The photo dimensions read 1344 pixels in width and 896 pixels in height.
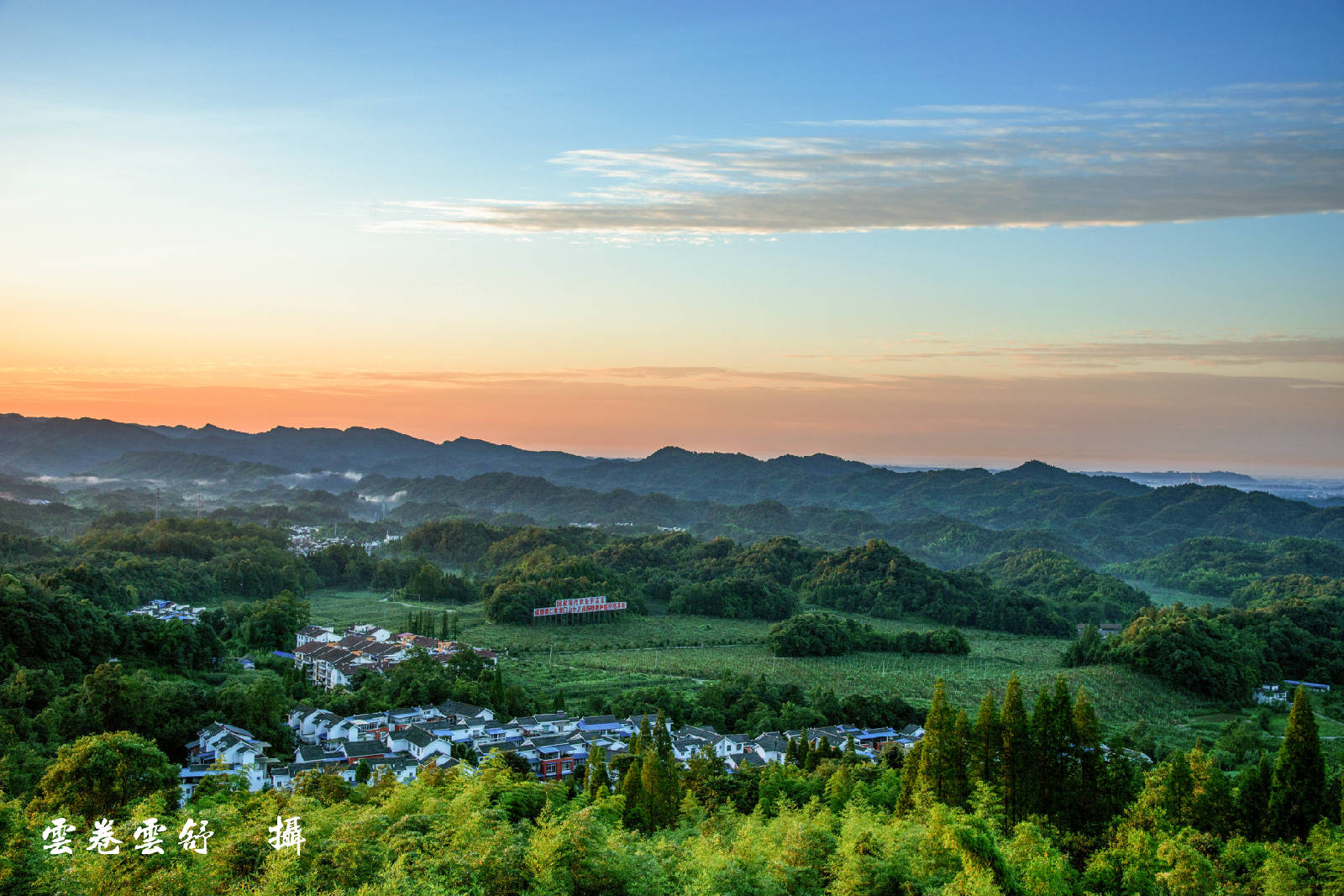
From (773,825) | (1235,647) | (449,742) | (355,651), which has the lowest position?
(355,651)

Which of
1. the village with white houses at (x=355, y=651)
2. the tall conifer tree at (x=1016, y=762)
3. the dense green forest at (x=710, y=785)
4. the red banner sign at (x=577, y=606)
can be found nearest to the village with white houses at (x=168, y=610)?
the dense green forest at (x=710, y=785)

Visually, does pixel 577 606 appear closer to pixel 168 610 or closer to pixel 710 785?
pixel 168 610

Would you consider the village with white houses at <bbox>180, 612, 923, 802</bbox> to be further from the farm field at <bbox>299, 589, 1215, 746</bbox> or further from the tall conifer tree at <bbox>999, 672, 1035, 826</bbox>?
the tall conifer tree at <bbox>999, 672, 1035, 826</bbox>

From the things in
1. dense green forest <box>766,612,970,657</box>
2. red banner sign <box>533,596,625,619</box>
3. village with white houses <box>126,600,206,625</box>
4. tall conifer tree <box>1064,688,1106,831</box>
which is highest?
tall conifer tree <box>1064,688,1106,831</box>

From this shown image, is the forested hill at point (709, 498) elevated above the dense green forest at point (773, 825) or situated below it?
below

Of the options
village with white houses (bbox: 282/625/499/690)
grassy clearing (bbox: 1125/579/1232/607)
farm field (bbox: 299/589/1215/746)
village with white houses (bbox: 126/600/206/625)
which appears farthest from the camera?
grassy clearing (bbox: 1125/579/1232/607)

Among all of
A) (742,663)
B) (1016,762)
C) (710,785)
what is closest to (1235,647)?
(742,663)

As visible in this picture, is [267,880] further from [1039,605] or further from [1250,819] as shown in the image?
[1039,605]

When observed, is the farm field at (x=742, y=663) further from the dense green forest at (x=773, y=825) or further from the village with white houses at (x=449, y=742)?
the dense green forest at (x=773, y=825)

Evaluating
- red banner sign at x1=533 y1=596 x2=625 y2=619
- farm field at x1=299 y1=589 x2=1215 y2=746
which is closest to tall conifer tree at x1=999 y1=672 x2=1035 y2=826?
farm field at x1=299 y1=589 x2=1215 y2=746
